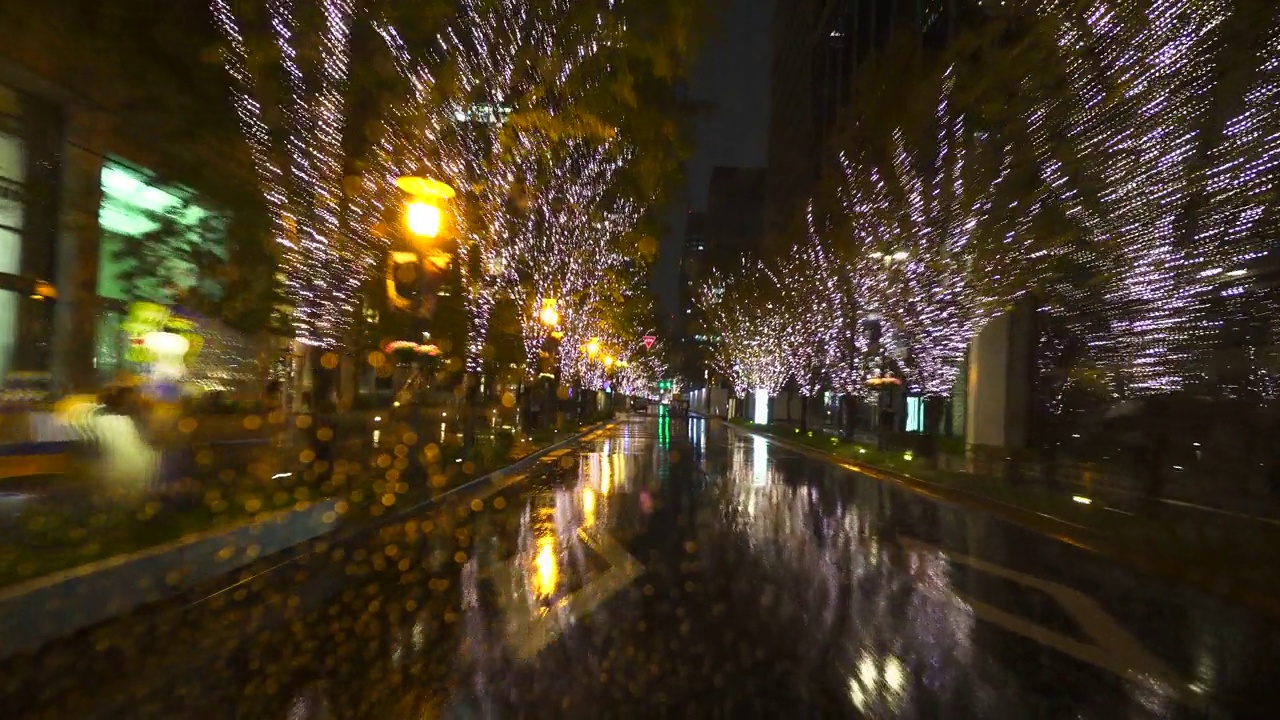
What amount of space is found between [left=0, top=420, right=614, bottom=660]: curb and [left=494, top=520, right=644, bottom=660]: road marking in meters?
2.54

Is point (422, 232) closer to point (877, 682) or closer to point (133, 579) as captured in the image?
point (133, 579)

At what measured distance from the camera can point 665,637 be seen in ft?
22.7

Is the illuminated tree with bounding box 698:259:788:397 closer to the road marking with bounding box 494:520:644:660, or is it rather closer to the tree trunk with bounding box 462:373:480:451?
the tree trunk with bounding box 462:373:480:451

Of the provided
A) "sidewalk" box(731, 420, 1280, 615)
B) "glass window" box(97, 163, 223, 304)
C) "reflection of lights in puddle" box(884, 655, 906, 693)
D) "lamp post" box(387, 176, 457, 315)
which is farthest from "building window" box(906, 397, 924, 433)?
"reflection of lights in puddle" box(884, 655, 906, 693)

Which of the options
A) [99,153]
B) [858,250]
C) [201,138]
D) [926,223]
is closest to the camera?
[201,138]

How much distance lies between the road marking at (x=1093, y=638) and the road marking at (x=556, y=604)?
315cm

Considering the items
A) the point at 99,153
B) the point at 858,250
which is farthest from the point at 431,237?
the point at 858,250

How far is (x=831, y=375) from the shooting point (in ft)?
117

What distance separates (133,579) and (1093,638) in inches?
294

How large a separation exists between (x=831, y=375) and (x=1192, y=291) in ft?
69.3

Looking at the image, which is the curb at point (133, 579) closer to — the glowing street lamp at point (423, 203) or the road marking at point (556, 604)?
the road marking at point (556, 604)

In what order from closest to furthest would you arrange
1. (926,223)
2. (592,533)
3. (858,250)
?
(592,533), (926,223), (858,250)

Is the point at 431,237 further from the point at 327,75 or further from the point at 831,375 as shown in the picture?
the point at 831,375

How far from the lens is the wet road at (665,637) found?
553cm
